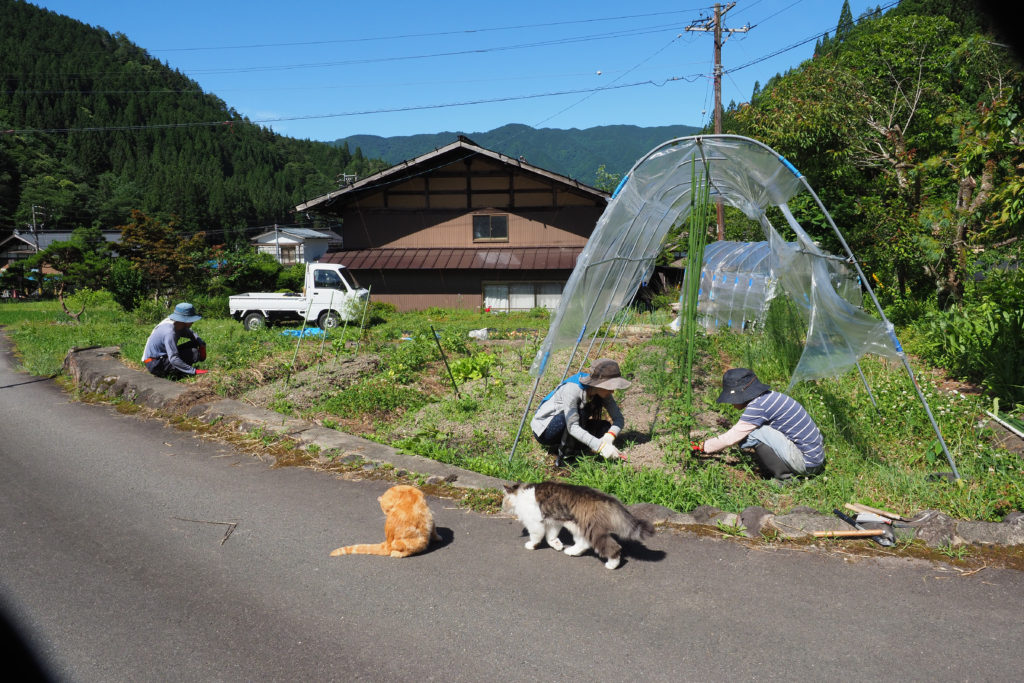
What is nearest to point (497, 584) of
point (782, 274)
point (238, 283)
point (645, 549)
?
point (645, 549)

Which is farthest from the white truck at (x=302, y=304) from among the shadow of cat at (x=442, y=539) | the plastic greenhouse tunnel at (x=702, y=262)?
the shadow of cat at (x=442, y=539)

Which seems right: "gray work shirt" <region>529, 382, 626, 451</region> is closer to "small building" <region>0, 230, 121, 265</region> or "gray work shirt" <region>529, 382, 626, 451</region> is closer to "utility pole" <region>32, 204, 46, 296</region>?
"utility pole" <region>32, 204, 46, 296</region>

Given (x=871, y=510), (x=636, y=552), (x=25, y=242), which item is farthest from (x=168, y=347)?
(x=25, y=242)

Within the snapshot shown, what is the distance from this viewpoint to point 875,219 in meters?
12.7

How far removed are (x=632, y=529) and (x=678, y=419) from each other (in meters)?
2.27

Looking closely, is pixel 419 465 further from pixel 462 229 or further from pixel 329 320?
pixel 462 229

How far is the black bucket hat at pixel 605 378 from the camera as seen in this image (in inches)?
205

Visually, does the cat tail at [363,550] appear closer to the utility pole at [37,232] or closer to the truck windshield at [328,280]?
the truck windshield at [328,280]

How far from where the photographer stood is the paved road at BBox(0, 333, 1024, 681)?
9.83 feet

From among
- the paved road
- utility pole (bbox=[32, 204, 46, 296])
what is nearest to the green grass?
the paved road

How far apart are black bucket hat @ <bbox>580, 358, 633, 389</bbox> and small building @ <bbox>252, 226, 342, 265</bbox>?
149ft

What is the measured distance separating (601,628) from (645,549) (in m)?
0.98

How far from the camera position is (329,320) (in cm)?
1664

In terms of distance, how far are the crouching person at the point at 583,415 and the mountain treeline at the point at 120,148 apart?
157ft
